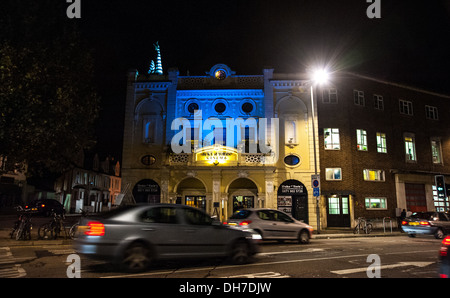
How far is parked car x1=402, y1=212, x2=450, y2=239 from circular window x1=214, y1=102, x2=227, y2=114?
1433cm

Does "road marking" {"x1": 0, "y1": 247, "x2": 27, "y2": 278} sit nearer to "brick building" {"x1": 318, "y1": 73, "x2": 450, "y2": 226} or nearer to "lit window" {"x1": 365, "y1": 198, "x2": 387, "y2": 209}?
"brick building" {"x1": 318, "y1": 73, "x2": 450, "y2": 226}

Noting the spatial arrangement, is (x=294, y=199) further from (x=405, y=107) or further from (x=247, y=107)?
(x=405, y=107)

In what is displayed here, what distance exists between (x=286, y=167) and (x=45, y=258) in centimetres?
1785

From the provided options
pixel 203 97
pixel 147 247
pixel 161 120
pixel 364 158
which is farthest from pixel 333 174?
pixel 147 247

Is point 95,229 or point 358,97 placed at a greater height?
point 358,97

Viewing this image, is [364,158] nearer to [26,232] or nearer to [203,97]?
[203,97]

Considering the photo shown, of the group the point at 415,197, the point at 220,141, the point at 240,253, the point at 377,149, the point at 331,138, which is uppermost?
the point at 331,138

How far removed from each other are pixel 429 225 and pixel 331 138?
906 centimetres

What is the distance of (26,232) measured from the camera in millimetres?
13703

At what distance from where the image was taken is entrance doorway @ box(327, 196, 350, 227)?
77.8 feet

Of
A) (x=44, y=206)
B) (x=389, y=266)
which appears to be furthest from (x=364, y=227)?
(x=44, y=206)

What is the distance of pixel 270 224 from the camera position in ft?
42.4

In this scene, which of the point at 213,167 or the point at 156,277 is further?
the point at 213,167

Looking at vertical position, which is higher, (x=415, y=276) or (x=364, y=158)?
(x=364, y=158)
